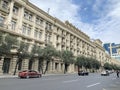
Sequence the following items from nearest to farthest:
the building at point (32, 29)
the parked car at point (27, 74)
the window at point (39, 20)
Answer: the parked car at point (27, 74) < the building at point (32, 29) < the window at point (39, 20)

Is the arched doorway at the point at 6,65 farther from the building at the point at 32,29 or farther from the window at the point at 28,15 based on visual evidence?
the window at the point at 28,15

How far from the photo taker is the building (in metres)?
33.8

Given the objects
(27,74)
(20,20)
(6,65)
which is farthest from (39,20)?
(27,74)

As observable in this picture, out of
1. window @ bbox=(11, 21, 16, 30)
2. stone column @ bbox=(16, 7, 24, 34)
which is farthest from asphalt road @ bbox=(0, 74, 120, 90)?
stone column @ bbox=(16, 7, 24, 34)

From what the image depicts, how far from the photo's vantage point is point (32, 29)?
41438 mm

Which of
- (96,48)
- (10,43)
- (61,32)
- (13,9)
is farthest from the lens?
(96,48)

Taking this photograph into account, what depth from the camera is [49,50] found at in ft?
127

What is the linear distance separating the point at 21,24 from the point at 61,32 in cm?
2077

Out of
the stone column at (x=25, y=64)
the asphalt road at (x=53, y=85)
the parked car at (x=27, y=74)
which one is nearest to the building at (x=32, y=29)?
the stone column at (x=25, y=64)

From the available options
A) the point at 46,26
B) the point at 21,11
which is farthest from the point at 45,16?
the point at 21,11

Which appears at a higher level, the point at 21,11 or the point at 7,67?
the point at 21,11

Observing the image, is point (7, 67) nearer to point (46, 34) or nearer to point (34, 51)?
point (34, 51)

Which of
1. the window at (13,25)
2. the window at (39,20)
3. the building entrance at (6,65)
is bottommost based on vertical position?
the building entrance at (6,65)

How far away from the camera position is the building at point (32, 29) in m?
33.8
